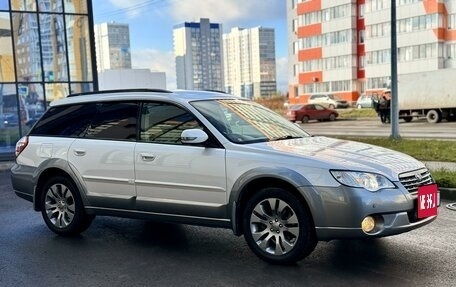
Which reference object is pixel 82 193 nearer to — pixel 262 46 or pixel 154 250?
pixel 154 250

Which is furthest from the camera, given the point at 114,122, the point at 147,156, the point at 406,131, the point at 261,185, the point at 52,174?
the point at 406,131

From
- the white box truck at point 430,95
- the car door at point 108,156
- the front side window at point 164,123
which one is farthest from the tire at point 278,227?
the white box truck at point 430,95

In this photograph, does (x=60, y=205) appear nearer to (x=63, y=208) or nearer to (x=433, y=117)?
(x=63, y=208)

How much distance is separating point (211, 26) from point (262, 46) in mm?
35174

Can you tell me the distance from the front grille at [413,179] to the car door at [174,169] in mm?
1657

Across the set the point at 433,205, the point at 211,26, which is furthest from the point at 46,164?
the point at 211,26

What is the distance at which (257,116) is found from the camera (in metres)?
5.68

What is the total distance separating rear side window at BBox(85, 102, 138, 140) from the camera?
5.64 m

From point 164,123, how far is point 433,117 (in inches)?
1058

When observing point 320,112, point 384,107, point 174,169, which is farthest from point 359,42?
point 174,169

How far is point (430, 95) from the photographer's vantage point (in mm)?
28859

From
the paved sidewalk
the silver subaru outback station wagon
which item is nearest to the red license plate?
the silver subaru outback station wagon

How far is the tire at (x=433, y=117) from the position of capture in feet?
94.6

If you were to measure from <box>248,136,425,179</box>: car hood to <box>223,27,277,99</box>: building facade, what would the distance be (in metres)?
85.1
